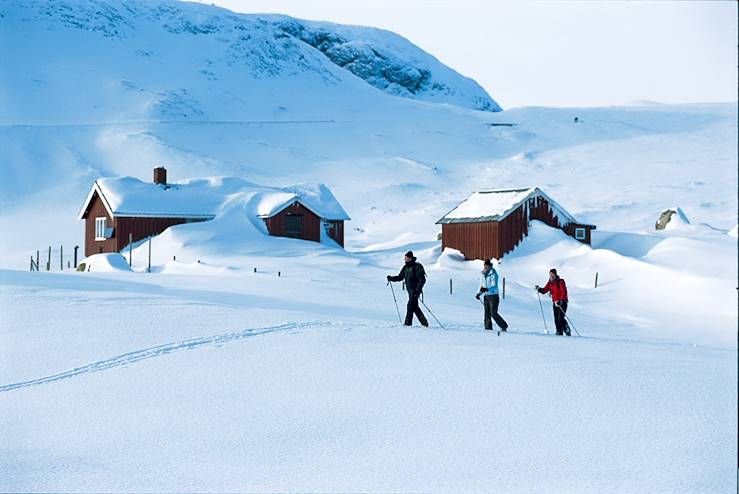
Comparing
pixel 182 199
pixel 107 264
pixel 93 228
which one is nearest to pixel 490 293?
pixel 107 264

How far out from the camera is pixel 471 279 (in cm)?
3309

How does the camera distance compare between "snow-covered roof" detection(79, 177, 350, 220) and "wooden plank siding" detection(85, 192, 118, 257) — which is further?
"snow-covered roof" detection(79, 177, 350, 220)

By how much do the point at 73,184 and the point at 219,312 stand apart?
2384 inches

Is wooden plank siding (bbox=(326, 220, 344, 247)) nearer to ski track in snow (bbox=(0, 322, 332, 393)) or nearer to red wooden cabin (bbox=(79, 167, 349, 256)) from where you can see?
red wooden cabin (bbox=(79, 167, 349, 256))

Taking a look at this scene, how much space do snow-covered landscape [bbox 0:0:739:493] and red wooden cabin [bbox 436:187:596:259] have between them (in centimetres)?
85

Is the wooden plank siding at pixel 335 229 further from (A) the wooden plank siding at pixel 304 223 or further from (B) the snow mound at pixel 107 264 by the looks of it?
(B) the snow mound at pixel 107 264

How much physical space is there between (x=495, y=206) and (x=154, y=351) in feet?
100

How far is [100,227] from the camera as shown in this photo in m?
44.7

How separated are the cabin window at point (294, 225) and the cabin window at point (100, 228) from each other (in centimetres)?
979

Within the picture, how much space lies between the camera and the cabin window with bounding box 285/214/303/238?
45031 mm

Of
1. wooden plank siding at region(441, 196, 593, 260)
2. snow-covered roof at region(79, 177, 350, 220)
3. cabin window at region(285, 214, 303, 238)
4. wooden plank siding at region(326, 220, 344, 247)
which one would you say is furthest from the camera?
wooden plank siding at region(326, 220, 344, 247)

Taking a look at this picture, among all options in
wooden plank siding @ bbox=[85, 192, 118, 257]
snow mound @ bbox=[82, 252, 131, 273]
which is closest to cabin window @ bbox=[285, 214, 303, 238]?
wooden plank siding @ bbox=[85, 192, 118, 257]

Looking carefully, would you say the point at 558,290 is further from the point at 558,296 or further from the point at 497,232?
the point at 497,232

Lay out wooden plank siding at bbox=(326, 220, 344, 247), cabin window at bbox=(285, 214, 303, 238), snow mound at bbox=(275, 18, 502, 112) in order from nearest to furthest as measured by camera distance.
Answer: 1. cabin window at bbox=(285, 214, 303, 238)
2. wooden plank siding at bbox=(326, 220, 344, 247)
3. snow mound at bbox=(275, 18, 502, 112)
